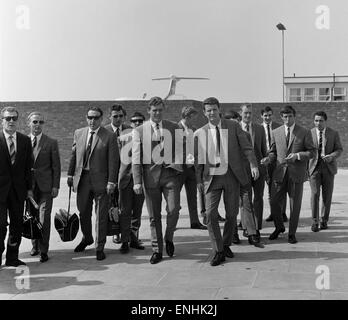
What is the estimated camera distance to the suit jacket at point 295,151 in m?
7.66

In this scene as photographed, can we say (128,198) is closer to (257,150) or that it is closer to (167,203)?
(167,203)

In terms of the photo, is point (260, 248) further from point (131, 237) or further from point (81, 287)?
point (81, 287)

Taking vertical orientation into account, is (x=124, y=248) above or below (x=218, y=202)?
below

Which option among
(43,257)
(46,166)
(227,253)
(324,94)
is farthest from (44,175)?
(324,94)

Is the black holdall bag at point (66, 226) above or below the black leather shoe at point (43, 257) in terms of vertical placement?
above

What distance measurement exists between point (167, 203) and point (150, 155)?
2.05 ft

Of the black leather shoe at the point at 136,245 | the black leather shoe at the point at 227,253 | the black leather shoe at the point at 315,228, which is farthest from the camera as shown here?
the black leather shoe at the point at 315,228

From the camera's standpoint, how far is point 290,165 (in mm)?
7668

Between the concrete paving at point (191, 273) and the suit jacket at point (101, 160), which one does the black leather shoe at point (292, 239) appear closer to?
the concrete paving at point (191, 273)

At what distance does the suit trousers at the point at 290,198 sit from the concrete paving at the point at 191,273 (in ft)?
0.97

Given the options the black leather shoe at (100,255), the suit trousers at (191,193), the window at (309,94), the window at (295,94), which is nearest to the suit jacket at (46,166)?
the black leather shoe at (100,255)

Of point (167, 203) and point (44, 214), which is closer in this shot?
point (167, 203)

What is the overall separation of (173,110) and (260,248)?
652 inches

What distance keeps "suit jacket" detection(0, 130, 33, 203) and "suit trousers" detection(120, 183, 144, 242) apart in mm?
1303
